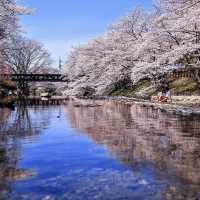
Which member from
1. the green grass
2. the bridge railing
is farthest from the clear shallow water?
the bridge railing

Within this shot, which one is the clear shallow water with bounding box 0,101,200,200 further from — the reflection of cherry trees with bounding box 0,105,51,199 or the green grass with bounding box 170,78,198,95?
the green grass with bounding box 170,78,198,95

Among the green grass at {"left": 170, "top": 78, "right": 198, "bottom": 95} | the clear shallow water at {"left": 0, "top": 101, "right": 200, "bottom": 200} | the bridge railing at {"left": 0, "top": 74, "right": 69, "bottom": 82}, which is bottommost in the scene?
the clear shallow water at {"left": 0, "top": 101, "right": 200, "bottom": 200}

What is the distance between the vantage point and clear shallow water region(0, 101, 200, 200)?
844cm

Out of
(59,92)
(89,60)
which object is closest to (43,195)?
(89,60)

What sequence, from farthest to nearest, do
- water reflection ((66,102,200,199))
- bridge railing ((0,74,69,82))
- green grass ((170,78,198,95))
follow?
bridge railing ((0,74,69,82)) → green grass ((170,78,198,95)) → water reflection ((66,102,200,199))

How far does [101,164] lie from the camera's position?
1127cm

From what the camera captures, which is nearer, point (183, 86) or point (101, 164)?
point (101, 164)

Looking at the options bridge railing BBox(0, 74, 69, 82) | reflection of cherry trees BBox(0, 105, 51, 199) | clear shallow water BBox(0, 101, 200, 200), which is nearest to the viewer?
clear shallow water BBox(0, 101, 200, 200)

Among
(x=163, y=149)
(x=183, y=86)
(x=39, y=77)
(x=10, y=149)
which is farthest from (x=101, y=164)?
(x=39, y=77)

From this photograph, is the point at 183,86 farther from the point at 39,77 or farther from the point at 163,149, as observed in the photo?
the point at 39,77

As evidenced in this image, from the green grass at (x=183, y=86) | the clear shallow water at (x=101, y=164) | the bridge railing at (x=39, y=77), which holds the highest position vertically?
the bridge railing at (x=39, y=77)

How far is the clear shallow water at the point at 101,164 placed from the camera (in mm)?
8438

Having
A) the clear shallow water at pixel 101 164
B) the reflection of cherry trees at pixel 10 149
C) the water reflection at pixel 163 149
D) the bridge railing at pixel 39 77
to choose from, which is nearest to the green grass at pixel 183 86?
the water reflection at pixel 163 149

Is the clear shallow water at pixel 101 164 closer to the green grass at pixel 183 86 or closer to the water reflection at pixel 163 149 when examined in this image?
the water reflection at pixel 163 149
